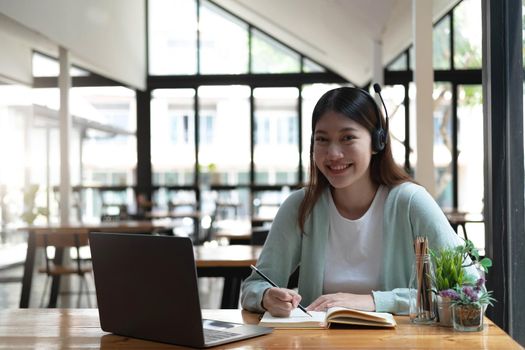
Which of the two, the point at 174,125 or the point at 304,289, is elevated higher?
the point at 174,125

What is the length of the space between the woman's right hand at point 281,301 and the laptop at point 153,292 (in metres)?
0.12

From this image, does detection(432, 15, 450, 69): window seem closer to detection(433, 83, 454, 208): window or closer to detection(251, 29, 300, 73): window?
detection(433, 83, 454, 208): window

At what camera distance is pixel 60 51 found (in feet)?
26.6

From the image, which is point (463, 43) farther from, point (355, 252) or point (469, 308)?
point (469, 308)

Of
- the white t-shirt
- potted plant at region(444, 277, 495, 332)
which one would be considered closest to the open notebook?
potted plant at region(444, 277, 495, 332)

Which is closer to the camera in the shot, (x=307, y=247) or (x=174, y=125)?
(x=307, y=247)

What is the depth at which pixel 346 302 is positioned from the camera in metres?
1.84

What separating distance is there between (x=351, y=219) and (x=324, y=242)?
113mm

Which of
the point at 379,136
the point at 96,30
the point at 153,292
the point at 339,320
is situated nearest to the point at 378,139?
the point at 379,136

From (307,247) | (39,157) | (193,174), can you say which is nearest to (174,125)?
(193,174)

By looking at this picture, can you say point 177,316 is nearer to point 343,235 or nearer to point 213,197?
point 343,235

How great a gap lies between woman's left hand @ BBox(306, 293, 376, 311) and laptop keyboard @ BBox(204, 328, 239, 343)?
327 millimetres

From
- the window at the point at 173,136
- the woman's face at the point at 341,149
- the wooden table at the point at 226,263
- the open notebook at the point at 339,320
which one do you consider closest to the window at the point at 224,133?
the window at the point at 173,136

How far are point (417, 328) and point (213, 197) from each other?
10495 millimetres
